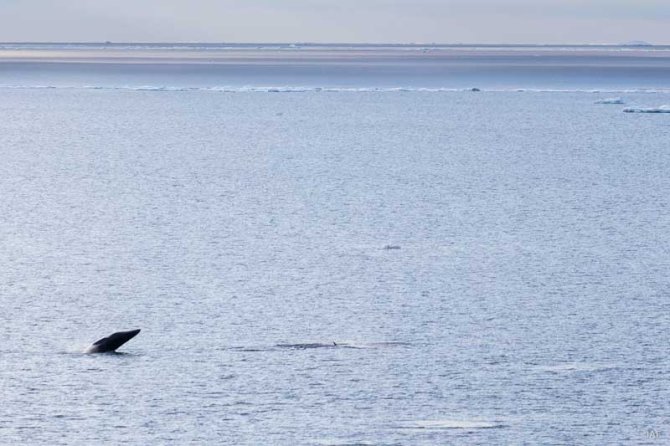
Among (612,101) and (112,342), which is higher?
(612,101)

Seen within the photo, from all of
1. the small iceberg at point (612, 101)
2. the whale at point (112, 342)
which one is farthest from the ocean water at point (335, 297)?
the small iceberg at point (612, 101)

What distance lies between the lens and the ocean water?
4320 mm

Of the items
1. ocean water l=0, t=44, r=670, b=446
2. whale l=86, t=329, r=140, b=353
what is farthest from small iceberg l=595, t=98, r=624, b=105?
whale l=86, t=329, r=140, b=353

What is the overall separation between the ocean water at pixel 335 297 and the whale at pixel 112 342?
0.07 metres

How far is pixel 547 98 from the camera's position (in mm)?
30141

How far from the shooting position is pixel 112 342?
5281mm

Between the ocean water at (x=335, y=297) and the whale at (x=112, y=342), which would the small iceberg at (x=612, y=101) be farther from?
the whale at (x=112, y=342)

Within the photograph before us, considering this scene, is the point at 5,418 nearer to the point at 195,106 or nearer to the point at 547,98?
the point at 195,106

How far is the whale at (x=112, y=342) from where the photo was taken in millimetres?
5211

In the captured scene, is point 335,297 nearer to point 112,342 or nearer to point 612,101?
point 112,342

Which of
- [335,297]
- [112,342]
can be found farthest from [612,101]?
[112,342]

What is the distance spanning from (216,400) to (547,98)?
2641 cm

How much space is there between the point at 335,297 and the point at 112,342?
1342mm

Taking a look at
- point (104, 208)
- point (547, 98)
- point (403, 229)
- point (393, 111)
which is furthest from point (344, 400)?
point (547, 98)
